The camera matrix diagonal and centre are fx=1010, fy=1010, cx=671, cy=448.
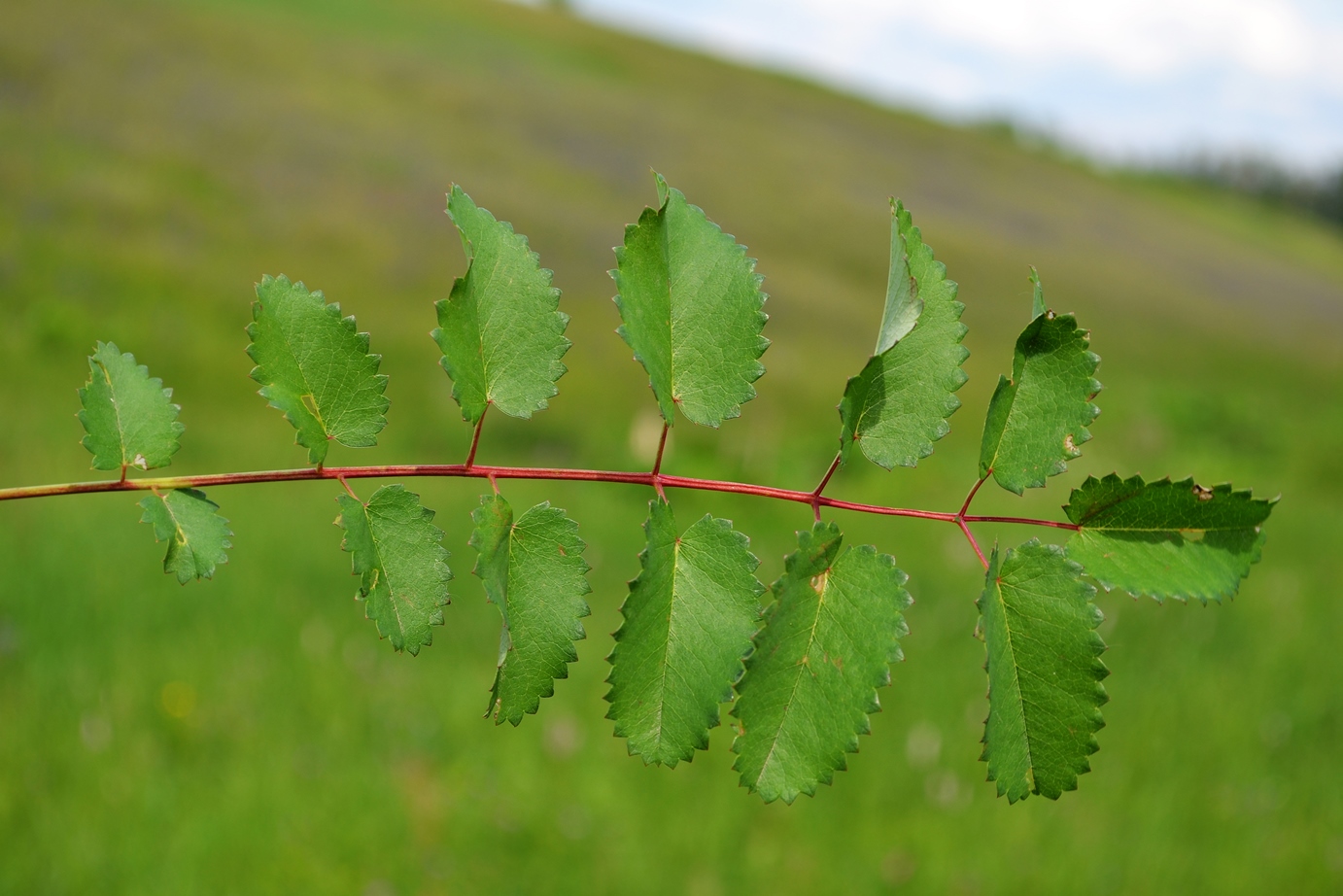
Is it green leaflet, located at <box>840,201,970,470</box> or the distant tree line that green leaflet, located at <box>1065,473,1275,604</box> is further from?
the distant tree line

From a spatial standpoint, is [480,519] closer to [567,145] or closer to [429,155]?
[429,155]

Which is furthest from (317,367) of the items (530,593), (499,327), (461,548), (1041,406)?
(461,548)

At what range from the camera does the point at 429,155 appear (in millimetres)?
13562

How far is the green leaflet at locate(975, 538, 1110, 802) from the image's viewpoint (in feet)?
2.07

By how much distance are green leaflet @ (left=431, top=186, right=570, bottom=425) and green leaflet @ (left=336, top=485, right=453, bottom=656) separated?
0.08 meters

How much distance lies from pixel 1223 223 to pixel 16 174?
114ft

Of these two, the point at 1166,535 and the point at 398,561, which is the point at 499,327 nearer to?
the point at 398,561

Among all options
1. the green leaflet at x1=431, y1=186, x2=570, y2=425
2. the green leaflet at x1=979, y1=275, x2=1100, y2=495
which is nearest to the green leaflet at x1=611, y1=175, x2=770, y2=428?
the green leaflet at x1=431, y1=186, x2=570, y2=425

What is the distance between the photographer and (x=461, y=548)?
470cm

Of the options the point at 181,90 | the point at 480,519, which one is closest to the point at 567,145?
the point at 181,90

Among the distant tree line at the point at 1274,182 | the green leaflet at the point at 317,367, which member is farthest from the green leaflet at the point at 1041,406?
the distant tree line at the point at 1274,182

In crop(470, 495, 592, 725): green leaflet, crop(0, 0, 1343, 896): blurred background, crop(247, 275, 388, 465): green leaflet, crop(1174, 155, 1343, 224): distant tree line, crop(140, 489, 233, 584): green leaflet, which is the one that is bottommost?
crop(1174, 155, 1343, 224): distant tree line

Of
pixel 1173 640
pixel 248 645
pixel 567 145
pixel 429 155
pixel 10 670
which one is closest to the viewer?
pixel 10 670

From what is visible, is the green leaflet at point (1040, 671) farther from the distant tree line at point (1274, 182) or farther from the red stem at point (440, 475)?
the distant tree line at point (1274, 182)
